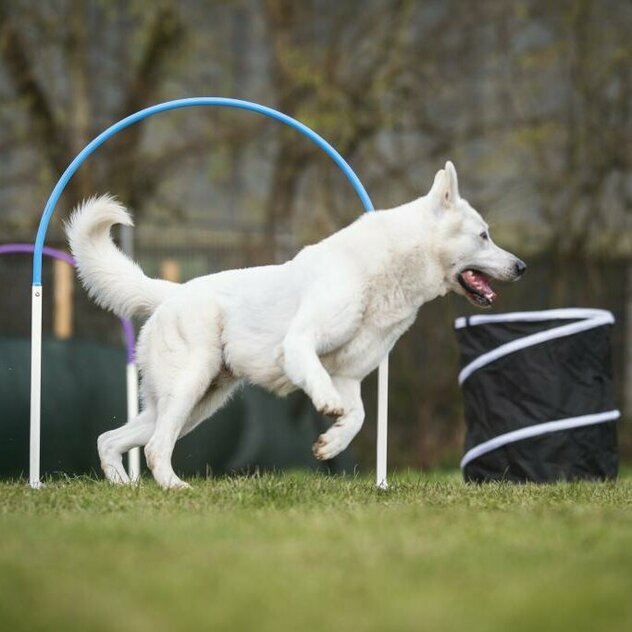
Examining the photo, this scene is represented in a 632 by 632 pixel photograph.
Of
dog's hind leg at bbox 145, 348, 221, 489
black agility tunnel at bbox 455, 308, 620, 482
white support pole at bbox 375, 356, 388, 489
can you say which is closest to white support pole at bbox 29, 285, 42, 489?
dog's hind leg at bbox 145, 348, 221, 489

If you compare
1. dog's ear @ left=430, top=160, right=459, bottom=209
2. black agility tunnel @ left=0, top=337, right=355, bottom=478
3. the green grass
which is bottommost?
black agility tunnel @ left=0, top=337, right=355, bottom=478

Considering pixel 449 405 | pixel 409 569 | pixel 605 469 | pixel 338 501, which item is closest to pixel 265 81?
pixel 449 405

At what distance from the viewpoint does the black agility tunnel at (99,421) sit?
7641 mm

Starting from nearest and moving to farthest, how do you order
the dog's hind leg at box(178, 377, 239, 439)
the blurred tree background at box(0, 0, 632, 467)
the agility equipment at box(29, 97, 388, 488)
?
the agility equipment at box(29, 97, 388, 488)
the dog's hind leg at box(178, 377, 239, 439)
the blurred tree background at box(0, 0, 632, 467)

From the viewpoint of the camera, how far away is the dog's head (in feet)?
18.5

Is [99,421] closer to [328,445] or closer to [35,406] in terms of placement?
[35,406]

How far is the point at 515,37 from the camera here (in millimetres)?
14328

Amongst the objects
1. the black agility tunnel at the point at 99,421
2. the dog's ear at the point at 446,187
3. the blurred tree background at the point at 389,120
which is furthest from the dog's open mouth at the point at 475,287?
the blurred tree background at the point at 389,120

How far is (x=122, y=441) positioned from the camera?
6.07 m

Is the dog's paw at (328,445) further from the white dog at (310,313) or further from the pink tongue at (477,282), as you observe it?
the pink tongue at (477,282)

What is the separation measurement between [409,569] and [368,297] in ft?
7.36

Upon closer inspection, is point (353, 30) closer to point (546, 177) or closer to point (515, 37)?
point (515, 37)

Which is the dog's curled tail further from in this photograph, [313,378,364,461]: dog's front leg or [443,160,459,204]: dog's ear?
[443,160,459,204]: dog's ear

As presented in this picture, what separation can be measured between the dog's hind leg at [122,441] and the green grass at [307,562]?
83 centimetres
